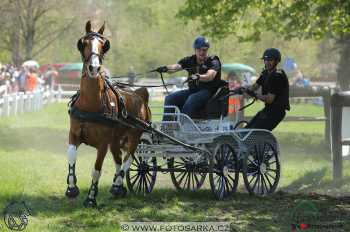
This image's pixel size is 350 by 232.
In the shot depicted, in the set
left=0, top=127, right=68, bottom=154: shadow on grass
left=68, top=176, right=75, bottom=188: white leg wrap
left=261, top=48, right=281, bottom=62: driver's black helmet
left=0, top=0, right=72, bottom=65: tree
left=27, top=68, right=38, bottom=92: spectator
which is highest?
left=0, top=0, right=72, bottom=65: tree

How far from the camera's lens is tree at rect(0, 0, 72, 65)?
51128mm

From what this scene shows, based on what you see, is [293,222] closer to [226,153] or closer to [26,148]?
[226,153]

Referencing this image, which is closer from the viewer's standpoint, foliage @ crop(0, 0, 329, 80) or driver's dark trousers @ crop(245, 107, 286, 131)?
driver's dark trousers @ crop(245, 107, 286, 131)

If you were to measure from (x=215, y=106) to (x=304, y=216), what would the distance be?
116 inches

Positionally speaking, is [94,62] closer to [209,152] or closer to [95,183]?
[95,183]

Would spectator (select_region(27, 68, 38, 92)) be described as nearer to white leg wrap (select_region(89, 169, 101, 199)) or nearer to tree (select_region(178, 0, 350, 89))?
tree (select_region(178, 0, 350, 89))

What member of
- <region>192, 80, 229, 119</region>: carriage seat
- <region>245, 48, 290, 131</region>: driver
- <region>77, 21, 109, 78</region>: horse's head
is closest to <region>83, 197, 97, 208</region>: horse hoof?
<region>77, 21, 109, 78</region>: horse's head

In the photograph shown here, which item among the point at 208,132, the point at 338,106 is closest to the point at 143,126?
the point at 208,132

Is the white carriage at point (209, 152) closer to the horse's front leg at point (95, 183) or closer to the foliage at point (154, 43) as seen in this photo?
the horse's front leg at point (95, 183)

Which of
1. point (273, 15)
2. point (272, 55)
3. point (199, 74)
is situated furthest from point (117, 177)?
point (273, 15)

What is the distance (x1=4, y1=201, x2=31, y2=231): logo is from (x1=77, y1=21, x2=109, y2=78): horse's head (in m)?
1.81

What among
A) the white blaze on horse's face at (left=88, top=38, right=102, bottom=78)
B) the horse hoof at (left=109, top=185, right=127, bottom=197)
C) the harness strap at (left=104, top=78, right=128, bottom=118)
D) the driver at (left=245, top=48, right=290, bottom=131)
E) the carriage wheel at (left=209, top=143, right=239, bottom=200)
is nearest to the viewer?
the white blaze on horse's face at (left=88, top=38, right=102, bottom=78)

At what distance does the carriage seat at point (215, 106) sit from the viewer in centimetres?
1263

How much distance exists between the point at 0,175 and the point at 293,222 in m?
5.61
